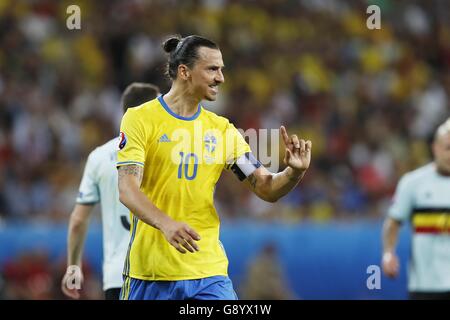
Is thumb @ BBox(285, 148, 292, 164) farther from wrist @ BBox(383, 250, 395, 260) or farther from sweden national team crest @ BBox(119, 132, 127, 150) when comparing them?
wrist @ BBox(383, 250, 395, 260)

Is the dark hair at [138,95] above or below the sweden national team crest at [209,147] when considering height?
above

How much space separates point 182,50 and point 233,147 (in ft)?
2.06

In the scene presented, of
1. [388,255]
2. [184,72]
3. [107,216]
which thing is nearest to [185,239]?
[184,72]

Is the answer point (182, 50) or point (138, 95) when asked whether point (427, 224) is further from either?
point (182, 50)

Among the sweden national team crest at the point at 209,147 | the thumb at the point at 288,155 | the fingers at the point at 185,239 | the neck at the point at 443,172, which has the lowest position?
the fingers at the point at 185,239

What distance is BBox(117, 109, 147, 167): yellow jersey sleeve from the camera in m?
5.31

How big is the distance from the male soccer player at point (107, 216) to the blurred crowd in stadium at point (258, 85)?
14.0ft

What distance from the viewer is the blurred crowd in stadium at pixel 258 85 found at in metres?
12.2

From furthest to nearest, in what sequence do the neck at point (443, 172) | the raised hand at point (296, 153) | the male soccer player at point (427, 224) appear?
the neck at point (443, 172), the male soccer player at point (427, 224), the raised hand at point (296, 153)

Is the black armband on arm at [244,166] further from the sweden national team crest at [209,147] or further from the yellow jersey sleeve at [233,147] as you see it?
the sweden national team crest at [209,147]

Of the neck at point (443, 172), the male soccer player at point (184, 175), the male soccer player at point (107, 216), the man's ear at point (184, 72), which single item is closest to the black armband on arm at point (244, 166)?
the male soccer player at point (184, 175)

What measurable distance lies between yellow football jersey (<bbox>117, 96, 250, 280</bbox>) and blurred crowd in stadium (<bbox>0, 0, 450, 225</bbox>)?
224 inches

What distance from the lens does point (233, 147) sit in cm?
565

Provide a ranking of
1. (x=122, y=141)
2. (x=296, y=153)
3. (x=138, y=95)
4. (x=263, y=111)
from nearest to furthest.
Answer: (x=296, y=153)
(x=122, y=141)
(x=138, y=95)
(x=263, y=111)
